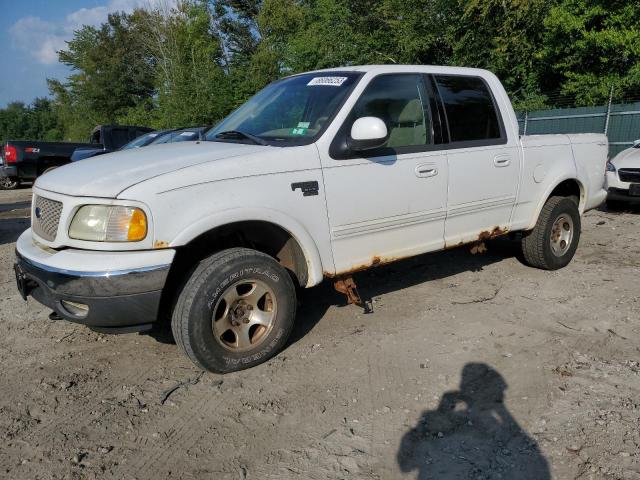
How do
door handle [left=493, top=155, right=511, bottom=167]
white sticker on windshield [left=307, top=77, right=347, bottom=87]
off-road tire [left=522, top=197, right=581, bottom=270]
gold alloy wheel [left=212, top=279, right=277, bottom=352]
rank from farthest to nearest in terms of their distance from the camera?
off-road tire [left=522, top=197, right=581, bottom=270]
door handle [left=493, top=155, right=511, bottom=167]
white sticker on windshield [left=307, top=77, right=347, bottom=87]
gold alloy wheel [left=212, top=279, right=277, bottom=352]

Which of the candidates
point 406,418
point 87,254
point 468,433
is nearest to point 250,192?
point 87,254

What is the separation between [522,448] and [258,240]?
2048 mm

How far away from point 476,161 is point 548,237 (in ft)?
4.78

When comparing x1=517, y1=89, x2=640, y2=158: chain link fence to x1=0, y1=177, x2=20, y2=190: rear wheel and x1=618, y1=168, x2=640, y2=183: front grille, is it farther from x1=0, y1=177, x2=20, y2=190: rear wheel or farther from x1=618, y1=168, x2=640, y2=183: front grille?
x1=0, y1=177, x2=20, y2=190: rear wheel

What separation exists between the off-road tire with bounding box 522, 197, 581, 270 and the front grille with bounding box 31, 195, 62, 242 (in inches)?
167

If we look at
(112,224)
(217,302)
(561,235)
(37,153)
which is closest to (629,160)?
(561,235)

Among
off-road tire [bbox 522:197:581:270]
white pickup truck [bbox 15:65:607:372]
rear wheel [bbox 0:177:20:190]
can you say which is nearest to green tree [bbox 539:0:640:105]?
off-road tire [bbox 522:197:581:270]

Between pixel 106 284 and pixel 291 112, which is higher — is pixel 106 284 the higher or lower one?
the lower one

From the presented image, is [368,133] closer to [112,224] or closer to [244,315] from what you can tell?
[244,315]

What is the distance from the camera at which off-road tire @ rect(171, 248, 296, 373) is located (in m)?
3.03

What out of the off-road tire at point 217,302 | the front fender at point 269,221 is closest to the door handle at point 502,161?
the front fender at point 269,221

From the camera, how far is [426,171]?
12.9ft

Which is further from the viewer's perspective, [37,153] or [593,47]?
[593,47]

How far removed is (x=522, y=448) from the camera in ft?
8.34
